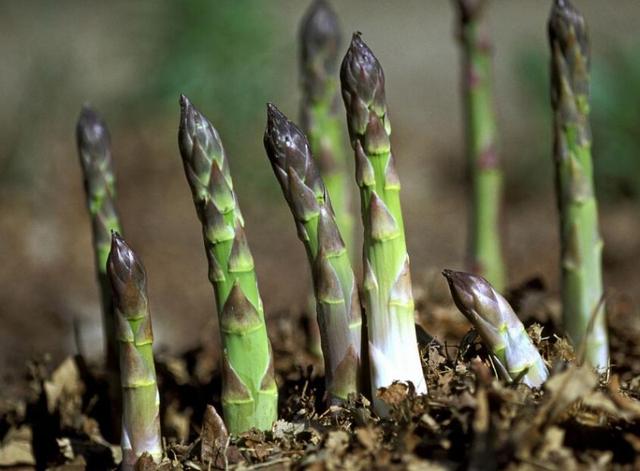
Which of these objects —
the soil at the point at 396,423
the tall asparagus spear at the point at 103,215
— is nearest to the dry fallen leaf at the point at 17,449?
the soil at the point at 396,423

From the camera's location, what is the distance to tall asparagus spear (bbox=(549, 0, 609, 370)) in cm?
311

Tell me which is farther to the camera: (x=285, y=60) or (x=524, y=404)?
(x=285, y=60)

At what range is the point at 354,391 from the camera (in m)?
2.44

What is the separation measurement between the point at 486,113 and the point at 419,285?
2.86 ft

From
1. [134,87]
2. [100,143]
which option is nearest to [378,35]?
[134,87]

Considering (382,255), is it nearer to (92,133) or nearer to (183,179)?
(92,133)

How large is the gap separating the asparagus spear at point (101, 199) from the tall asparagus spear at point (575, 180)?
146 cm

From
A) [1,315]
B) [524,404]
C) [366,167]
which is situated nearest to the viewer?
[524,404]

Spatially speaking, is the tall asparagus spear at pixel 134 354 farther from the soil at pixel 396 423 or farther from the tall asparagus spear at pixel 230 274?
the tall asparagus spear at pixel 230 274

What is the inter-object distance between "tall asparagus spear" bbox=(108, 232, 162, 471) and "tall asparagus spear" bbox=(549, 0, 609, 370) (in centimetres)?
143

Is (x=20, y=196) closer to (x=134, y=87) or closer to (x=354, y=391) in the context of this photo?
(x=134, y=87)

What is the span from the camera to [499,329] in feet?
7.63

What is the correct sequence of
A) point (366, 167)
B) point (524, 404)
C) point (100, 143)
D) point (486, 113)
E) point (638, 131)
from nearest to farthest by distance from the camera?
point (524, 404) < point (366, 167) < point (100, 143) < point (486, 113) < point (638, 131)

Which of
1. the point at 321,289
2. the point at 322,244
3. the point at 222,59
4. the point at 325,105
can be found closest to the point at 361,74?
the point at 322,244
